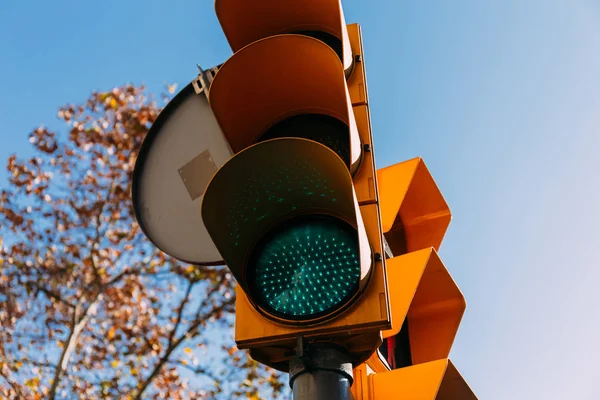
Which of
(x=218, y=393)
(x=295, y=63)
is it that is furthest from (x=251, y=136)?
(x=218, y=393)

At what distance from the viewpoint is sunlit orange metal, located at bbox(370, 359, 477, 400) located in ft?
5.85

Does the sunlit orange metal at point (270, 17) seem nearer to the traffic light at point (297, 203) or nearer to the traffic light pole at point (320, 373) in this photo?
the traffic light at point (297, 203)

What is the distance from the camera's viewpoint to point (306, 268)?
1852mm

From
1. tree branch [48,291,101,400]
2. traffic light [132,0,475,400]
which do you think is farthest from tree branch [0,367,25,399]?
traffic light [132,0,475,400]

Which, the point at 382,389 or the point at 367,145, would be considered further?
the point at 367,145

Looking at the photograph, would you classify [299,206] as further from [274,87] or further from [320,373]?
[320,373]

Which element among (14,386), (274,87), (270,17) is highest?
(14,386)

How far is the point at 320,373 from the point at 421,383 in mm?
349

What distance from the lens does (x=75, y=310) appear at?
10.1 meters

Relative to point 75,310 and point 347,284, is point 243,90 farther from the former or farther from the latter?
point 75,310

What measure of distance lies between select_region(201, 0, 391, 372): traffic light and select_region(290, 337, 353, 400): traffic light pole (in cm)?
3

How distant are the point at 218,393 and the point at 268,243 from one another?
27.6 feet

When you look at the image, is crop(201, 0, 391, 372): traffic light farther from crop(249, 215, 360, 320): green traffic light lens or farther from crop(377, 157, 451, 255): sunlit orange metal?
crop(377, 157, 451, 255): sunlit orange metal

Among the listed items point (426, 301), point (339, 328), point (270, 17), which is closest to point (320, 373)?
point (339, 328)
